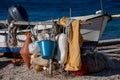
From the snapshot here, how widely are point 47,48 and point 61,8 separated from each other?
939 inches

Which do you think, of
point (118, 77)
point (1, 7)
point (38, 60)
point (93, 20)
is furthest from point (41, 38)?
point (1, 7)

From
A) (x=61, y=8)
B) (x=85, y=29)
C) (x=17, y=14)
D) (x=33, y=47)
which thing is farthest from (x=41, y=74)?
(x=61, y=8)

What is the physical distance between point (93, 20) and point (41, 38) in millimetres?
1537

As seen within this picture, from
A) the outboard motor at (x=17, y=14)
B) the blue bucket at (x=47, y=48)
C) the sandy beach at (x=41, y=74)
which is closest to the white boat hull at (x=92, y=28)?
the outboard motor at (x=17, y=14)

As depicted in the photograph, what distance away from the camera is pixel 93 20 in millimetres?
12492

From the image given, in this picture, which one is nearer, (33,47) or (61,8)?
(33,47)

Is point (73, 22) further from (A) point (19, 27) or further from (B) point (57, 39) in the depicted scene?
(A) point (19, 27)

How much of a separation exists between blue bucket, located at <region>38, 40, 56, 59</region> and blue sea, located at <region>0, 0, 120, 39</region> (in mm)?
12836

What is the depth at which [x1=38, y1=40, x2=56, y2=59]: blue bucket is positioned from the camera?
37.0ft

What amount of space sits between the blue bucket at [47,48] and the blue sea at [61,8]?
1284 cm

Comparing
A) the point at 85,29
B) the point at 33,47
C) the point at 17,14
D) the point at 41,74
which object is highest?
the point at 17,14

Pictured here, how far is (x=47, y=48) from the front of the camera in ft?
36.9

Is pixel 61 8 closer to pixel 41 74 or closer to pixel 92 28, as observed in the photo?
pixel 92 28

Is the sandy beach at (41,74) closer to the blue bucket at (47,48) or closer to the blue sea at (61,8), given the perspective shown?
the blue bucket at (47,48)
